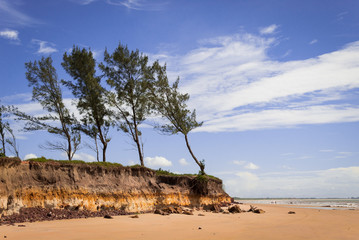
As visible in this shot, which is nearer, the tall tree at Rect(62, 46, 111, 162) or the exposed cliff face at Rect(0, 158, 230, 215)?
the exposed cliff face at Rect(0, 158, 230, 215)

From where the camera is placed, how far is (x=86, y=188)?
57.9 ft

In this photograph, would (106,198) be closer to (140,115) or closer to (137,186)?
(137,186)

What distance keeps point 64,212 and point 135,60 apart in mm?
20150

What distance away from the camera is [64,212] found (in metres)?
15.5

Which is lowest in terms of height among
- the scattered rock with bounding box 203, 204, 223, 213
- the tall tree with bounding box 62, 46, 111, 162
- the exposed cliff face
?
the scattered rock with bounding box 203, 204, 223, 213

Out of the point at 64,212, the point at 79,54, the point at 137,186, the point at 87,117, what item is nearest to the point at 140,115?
the point at 87,117

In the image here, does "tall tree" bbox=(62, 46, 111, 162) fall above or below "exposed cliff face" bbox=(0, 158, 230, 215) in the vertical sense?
above

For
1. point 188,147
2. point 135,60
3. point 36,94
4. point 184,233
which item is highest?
point 135,60

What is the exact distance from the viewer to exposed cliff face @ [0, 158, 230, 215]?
14773 millimetres

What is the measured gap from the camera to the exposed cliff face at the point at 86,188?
48.5ft

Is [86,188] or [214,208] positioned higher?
[86,188]

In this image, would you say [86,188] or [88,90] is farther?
[88,90]

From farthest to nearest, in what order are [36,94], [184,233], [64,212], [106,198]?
[36,94], [106,198], [64,212], [184,233]

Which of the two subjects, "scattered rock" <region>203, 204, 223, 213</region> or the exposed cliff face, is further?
"scattered rock" <region>203, 204, 223, 213</region>
